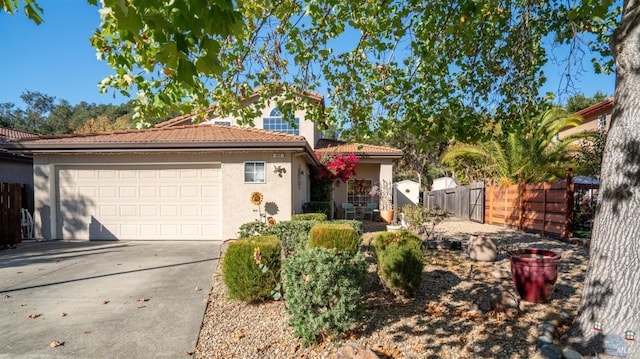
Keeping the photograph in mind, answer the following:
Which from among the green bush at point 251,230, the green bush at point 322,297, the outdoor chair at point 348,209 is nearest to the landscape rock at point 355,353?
the green bush at point 322,297

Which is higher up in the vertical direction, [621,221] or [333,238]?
[621,221]

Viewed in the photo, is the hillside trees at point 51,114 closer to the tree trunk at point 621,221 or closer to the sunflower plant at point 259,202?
the sunflower plant at point 259,202

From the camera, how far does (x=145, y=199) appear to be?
36.4 ft

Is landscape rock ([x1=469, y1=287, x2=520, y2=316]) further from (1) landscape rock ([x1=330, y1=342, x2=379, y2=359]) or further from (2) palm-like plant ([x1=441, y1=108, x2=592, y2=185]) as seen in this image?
(2) palm-like plant ([x1=441, y1=108, x2=592, y2=185])

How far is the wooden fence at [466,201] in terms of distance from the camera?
17.8 m

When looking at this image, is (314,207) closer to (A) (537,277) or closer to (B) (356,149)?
(B) (356,149)

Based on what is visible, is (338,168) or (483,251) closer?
(483,251)

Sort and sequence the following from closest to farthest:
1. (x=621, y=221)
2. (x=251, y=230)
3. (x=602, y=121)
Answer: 1. (x=621, y=221)
2. (x=251, y=230)
3. (x=602, y=121)

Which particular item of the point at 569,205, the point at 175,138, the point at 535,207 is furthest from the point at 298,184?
the point at 535,207

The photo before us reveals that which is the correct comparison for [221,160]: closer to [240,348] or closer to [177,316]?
[177,316]

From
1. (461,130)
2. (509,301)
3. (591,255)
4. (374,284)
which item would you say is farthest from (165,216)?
(591,255)

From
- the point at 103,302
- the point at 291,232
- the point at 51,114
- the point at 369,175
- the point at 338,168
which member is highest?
the point at 51,114

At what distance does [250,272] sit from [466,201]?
56.4 feet

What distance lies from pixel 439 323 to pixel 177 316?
11.2ft
